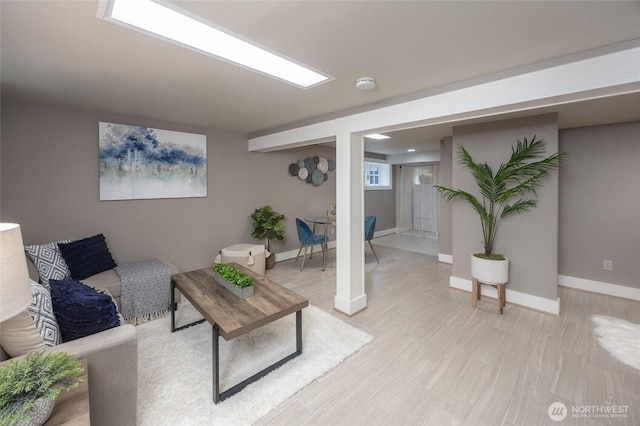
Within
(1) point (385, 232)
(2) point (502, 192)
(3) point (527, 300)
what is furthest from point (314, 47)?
(1) point (385, 232)

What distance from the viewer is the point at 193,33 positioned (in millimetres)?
1527

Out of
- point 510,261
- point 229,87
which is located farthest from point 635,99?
point 229,87

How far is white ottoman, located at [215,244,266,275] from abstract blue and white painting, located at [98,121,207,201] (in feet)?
3.07

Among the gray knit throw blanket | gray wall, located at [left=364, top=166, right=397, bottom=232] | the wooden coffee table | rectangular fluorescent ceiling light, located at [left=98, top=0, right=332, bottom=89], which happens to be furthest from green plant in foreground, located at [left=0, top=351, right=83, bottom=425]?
gray wall, located at [left=364, top=166, right=397, bottom=232]

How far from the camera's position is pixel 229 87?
2.27 m

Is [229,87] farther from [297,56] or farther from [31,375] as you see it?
[31,375]

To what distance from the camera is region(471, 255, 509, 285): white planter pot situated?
2818mm

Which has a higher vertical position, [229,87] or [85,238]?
[229,87]

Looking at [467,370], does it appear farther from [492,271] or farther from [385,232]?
[385,232]

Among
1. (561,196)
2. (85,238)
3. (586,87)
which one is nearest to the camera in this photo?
(586,87)

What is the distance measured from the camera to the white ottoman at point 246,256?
3723 mm

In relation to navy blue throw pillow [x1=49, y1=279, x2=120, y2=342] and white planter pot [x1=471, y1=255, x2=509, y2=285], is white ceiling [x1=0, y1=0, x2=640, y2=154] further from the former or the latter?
white planter pot [x1=471, y1=255, x2=509, y2=285]

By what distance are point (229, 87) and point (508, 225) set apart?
10.7 feet

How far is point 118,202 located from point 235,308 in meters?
2.43
